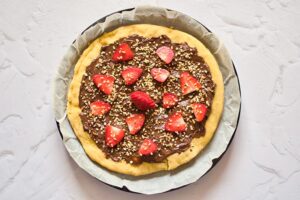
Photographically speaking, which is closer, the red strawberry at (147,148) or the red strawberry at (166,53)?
the red strawberry at (147,148)

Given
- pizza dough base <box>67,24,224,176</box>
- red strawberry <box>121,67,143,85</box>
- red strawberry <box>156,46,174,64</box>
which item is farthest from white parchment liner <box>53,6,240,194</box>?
red strawberry <box>121,67,143,85</box>

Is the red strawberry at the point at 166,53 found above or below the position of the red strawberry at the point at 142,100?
above

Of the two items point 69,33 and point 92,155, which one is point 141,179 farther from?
point 69,33

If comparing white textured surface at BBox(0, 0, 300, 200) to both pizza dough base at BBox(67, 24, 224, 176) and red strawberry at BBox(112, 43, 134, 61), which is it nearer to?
pizza dough base at BBox(67, 24, 224, 176)

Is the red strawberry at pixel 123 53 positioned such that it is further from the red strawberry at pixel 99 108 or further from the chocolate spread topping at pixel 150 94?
the red strawberry at pixel 99 108
